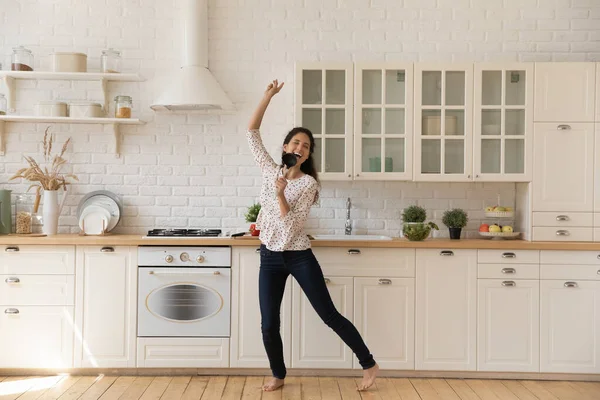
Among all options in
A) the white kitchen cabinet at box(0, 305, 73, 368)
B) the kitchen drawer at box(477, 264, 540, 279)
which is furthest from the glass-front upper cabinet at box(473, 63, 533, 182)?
the white kitchen cabinet at box(0, 305, 73, 368)

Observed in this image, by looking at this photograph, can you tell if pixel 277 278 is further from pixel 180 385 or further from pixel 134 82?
pixel 134 82

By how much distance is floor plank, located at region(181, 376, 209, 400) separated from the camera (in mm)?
3521

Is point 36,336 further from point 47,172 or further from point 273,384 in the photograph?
point 273,384

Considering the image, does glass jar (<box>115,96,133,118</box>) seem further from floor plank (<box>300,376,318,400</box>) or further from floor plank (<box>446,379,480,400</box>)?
floor plank (<box>446,379,480,400</box>)

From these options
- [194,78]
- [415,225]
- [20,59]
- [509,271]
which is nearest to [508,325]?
[509,271]

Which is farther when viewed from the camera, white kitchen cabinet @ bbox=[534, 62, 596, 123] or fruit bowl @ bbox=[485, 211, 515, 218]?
fruit bowl @ bbox=[485, 211, 515, 218]

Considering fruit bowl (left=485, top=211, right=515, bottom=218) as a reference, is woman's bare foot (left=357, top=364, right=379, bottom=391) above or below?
below

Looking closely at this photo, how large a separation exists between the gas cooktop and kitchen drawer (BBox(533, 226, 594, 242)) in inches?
89.5

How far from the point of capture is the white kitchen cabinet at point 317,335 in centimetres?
391

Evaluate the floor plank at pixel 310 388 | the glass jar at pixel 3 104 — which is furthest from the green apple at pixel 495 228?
the glass jar at pixel 3 104

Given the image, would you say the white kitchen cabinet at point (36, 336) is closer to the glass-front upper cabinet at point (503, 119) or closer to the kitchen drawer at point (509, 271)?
the kitchen drawer at point (509, 271)

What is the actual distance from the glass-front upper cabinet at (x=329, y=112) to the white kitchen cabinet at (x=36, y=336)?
2.02 m

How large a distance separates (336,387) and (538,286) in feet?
4.89

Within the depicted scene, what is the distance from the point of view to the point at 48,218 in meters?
4.28
